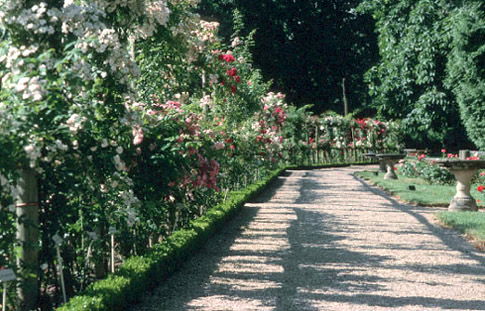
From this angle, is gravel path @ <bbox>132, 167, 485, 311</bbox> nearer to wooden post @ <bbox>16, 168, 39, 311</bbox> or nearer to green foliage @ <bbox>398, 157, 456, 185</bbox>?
wooden post @ <bbox>16, 168, 39, 311</bbox>

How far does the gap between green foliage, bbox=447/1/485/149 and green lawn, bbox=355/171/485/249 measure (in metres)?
1.88

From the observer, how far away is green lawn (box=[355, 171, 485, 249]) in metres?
6.99

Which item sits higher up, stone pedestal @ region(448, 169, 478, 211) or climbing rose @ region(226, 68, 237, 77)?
climbing rose @ region(226, 68, 237, 77)

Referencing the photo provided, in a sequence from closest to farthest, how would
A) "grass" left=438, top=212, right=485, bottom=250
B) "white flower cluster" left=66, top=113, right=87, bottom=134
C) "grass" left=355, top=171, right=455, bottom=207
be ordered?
"white flower cluster" left=66, top=113, right=87, bottom=134 < "grass" left=438, top=212, right=485, bottom=250 < "grass" left=355, top=171, right=455, bottom=207

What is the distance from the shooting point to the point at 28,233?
11.9 ft

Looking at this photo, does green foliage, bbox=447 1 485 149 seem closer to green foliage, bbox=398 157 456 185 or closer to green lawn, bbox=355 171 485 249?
green foliage, bbox=398 157 456 185

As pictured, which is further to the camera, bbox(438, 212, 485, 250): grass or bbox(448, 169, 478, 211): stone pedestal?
bbox(448, 169, 478, 211): stone pedestal

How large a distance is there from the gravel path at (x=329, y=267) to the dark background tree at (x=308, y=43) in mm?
20472

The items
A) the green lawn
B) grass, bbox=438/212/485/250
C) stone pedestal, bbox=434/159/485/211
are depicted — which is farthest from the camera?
stone pedestal, bbox=434/159/485/211

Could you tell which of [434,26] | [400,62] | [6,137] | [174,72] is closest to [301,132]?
[400,62]

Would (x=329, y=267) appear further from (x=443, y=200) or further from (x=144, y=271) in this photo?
(x=443, y=200)

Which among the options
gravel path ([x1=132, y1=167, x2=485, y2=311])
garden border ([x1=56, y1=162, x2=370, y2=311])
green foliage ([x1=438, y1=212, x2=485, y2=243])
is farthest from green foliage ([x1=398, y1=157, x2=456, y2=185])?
garden border ([x1=56, y1=162, x2=370, y2=311])

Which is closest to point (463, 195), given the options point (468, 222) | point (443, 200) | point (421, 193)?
point (443, 200)

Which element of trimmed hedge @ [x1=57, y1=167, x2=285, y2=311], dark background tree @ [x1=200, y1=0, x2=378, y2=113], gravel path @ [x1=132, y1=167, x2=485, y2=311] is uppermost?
dark background tree @ [x1=200, y1=0, x2=378, y2=113]
